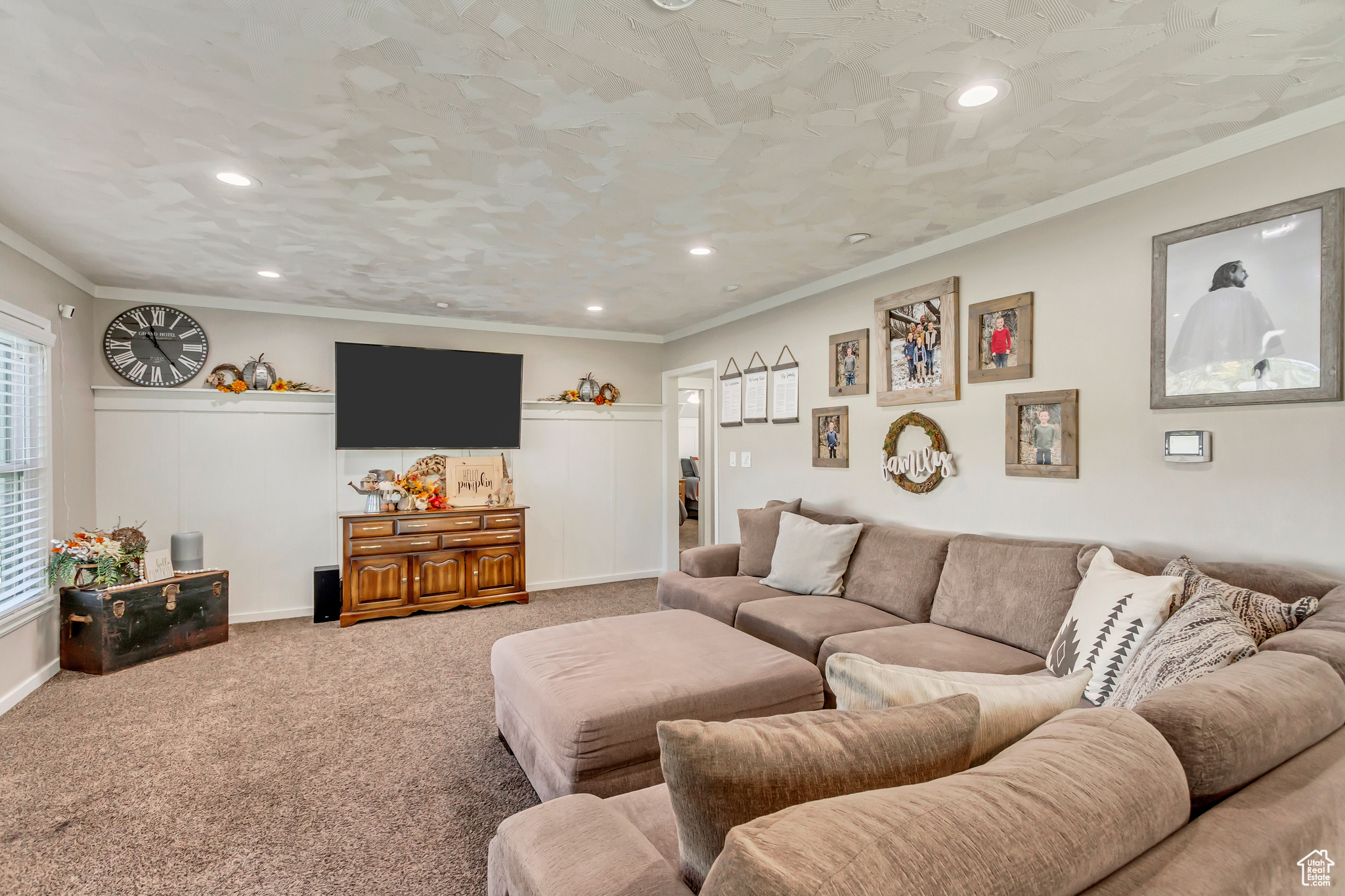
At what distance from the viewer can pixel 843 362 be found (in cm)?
410

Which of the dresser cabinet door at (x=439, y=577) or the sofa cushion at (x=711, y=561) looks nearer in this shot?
the sofa cushion at (x=711, y=561)

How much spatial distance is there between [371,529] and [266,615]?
1.09 m

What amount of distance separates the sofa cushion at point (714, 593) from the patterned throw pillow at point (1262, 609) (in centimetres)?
199

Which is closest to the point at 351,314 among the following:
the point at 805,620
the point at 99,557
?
the point at 99,557

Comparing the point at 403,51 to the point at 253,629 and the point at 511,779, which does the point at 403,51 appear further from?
the point at 253,629

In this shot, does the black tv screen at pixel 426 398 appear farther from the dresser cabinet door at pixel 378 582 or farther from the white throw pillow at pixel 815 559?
the white throw pillow at pixel 815 559

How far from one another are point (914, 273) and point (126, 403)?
17.6 feet

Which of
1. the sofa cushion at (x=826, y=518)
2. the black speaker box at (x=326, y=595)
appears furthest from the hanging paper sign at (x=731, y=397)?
the black speaker box at (x=326, y=595)

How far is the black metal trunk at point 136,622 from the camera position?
3.62 m

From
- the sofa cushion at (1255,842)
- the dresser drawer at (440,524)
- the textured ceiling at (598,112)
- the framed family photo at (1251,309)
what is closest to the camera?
the sofa cushion at (1255,842)

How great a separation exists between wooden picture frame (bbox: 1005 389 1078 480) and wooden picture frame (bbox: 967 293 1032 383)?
12 cm

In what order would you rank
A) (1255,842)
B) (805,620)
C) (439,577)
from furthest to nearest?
(439,577)
(805,620)
(1255,842)

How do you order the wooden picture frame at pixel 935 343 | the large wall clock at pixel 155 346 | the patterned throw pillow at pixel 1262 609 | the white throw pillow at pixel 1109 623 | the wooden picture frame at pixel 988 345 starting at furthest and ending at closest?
the large wall clock at pixel 155 346
the wooden picture frame at pixel 935 343
the wooden picture frame at pixel 988 345
the white throw pillow at pixel 1109 623
the patterned throw pillow at pixel 1262 609

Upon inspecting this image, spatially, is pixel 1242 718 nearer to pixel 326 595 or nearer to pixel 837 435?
pixel 837 435
